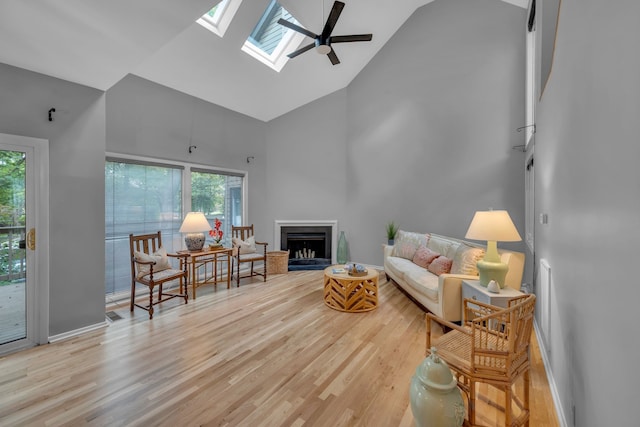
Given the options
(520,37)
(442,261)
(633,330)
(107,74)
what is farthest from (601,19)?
(520,37)

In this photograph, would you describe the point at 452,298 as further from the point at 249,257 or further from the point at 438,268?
the point at 249,257

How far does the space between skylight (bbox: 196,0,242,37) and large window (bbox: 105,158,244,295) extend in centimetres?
206

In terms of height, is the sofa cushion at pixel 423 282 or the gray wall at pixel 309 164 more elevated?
the gray wall at pixel 309 164

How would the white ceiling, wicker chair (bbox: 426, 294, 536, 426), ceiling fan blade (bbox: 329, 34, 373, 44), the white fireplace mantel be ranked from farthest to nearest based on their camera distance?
1. the white fireplace mantel
2. ceiling fan blade (bbox: 329, 34, 373, 44)
3. the white ceiling
4. wicker chair (bbox: 426, 294, 536, 426)

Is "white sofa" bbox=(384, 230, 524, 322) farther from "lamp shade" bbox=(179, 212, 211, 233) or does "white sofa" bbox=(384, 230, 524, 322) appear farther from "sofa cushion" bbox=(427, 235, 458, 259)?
"lamp shade" bbox=(179, 212, 211, 233)

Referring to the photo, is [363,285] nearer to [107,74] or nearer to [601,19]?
[601,19]

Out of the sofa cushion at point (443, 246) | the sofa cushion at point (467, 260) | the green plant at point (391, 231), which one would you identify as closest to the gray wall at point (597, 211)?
the sofa cushion at point (467, 260)

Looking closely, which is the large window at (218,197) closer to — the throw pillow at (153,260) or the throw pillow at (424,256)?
the throw pillow at (153,260)

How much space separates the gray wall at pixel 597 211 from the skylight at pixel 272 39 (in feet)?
12.4

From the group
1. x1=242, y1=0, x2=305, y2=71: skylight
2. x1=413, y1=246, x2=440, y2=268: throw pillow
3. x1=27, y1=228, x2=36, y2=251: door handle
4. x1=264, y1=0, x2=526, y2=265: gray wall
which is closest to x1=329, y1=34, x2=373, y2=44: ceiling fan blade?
x1=242, y1=0, x2=305, y2=71: skylight

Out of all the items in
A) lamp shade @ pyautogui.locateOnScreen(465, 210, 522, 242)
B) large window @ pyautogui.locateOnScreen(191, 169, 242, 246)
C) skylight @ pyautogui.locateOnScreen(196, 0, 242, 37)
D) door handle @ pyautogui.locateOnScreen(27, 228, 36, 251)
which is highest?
skylight @ pyautogui.locateOnScreen(196, 0, 242, 37)

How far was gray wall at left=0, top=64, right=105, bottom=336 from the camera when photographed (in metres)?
2.60

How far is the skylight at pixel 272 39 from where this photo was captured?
435 centimetres

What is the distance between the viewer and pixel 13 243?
2598 mm
